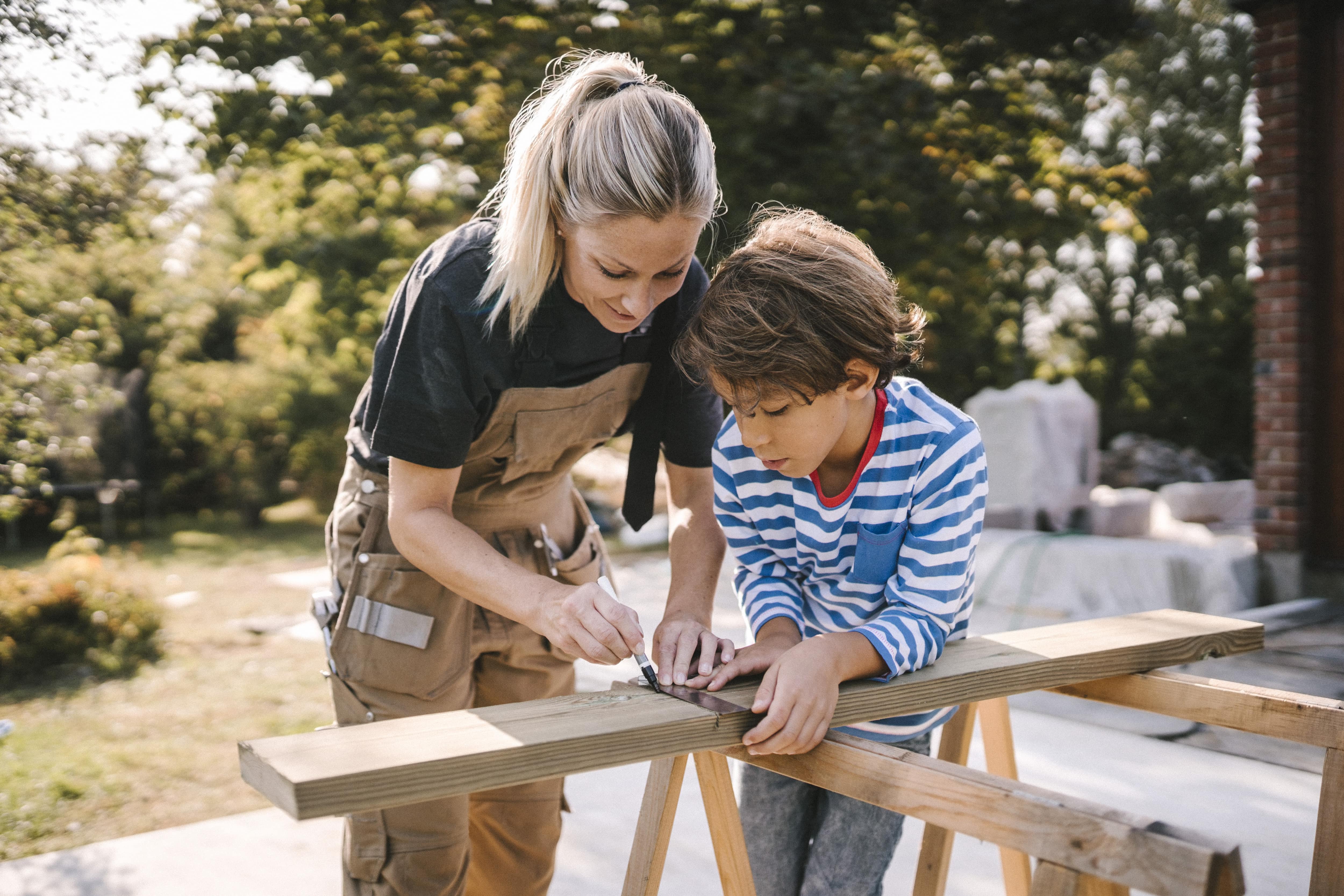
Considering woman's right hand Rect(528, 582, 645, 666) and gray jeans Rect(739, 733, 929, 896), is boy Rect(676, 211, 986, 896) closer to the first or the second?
gray jeans Rect(739, 733, 929, 896)

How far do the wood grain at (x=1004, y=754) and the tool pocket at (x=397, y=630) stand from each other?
1.02 metres

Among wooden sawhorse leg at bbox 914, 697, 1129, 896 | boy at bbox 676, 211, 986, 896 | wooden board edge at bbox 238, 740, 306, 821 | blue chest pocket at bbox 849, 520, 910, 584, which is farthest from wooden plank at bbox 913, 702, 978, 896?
wooden board edge at bbox 238, 740, 306, 821

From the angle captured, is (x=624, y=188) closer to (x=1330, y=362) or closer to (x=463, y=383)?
(x=463, y=383)

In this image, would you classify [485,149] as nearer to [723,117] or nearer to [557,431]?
[723,117]

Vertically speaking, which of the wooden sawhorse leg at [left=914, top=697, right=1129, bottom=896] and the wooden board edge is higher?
the wooden board edge

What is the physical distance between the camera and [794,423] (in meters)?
1.51

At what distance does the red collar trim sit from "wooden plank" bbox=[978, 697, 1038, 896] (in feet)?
2.00

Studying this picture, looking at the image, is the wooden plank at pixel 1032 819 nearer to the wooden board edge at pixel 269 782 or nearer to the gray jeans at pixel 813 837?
the gray jeans at pixel 813 837

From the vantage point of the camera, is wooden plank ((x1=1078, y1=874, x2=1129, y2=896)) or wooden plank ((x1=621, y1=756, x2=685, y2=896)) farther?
wooden plank ((x1=621, y1=756, x2=685, y2=896))

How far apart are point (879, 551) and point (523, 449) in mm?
624

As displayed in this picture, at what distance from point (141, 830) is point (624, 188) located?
3.16m

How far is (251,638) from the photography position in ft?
20.1

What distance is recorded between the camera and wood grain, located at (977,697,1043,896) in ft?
6.37

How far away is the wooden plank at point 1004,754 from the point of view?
6.37ft
